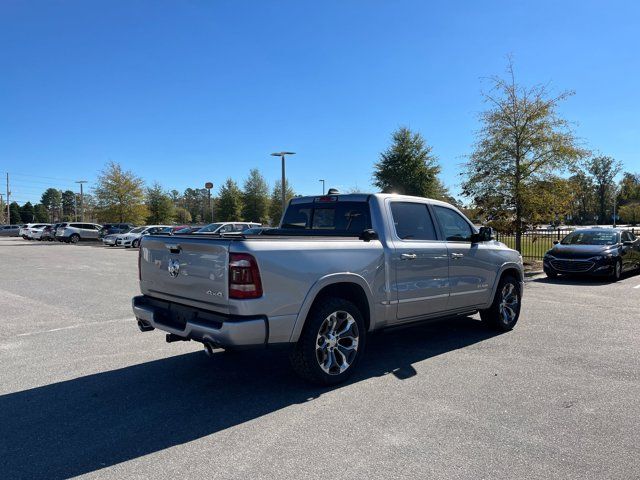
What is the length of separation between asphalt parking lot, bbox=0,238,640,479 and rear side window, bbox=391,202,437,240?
4.63ft

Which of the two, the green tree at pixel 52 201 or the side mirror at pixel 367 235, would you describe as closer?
the side mirror at pixel 367 235

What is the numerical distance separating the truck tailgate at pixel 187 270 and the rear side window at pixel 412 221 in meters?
2.13

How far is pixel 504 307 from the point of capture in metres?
6.83

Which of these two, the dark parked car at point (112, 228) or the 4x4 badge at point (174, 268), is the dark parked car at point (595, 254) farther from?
the dark parked car at point (112, 228)

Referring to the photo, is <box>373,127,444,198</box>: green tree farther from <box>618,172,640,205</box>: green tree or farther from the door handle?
<box>618,172,640,205</box>: green tree

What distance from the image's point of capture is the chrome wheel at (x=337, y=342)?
4.45 m

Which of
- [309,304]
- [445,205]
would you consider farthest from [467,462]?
[445,205]

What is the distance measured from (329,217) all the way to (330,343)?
5.59 ft

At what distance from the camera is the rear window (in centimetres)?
531

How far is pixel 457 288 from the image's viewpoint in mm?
5840

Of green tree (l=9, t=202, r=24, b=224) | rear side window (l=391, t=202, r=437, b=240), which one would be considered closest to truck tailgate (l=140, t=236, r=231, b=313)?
rear side window (l=391, t=202, r=437, b=240)

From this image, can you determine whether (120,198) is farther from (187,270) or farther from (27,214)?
(27,214)

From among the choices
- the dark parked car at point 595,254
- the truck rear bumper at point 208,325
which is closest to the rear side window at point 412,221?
the truck rear bumper at point 208,325

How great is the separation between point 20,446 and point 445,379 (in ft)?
11.9
